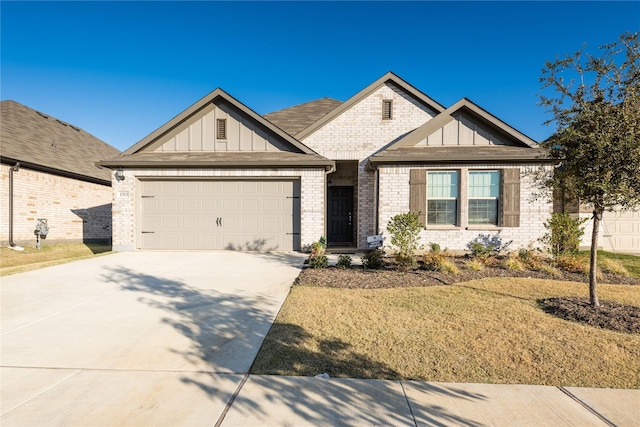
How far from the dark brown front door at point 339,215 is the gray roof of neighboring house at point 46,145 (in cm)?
956

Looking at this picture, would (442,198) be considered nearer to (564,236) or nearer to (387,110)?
(564,236)

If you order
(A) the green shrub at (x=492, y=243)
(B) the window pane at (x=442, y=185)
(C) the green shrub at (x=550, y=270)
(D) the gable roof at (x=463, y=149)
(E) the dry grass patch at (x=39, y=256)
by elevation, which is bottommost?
(E) the dry grass patch at (x=39, y=256)

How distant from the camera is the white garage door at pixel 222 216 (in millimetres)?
10211

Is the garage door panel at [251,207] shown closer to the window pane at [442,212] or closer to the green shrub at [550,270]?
the window pane at [442,212]

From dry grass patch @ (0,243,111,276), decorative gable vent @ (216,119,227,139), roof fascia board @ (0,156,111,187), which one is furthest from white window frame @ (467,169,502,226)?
roof fascia board @ (0,156,111,187)

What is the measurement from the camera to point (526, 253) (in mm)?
8188

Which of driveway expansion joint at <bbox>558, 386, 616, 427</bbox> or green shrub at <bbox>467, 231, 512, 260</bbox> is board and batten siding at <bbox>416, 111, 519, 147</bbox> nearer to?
green shrub at <bbox>467, 231, 512, 260</bbox>

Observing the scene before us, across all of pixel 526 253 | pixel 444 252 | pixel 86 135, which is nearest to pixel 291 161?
pixel 444 252

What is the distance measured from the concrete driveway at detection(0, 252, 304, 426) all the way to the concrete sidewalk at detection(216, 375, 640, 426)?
1.17 ft

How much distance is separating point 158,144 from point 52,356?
9084 millimetres

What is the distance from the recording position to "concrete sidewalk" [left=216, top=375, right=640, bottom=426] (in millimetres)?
2180

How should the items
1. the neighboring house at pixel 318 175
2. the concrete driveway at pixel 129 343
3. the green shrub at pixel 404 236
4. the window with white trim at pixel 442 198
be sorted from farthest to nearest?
the window with white trim at pixel 442 198, the neighboring house at pixel 318 175, the green shrub at pixel 404 236, the concrete driveway at pixel 129 343

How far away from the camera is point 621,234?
1173 centimetres

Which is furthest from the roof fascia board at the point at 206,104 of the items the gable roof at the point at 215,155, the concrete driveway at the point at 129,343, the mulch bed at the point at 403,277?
the concrete driveway at the point at 129,343
